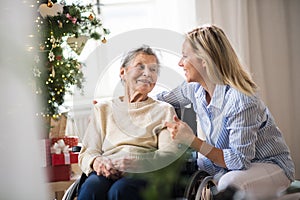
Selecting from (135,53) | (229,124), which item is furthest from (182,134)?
(135,53)

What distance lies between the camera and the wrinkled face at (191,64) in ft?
8.02

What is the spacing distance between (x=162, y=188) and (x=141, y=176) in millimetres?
1293

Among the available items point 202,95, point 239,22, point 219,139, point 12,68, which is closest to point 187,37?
point 202,95

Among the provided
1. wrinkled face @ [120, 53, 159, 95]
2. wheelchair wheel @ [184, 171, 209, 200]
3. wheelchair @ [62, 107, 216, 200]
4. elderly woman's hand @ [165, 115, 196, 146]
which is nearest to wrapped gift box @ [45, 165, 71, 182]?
wheelchair @ [62, 107, 216, 200]

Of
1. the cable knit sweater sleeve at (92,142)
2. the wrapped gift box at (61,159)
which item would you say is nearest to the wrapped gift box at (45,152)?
the wrapped gift box at (61,159)

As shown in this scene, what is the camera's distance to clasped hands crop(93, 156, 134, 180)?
2.35 m

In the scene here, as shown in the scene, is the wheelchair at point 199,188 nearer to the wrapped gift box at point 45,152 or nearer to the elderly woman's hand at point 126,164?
the elderly woman's hand at point 126,164

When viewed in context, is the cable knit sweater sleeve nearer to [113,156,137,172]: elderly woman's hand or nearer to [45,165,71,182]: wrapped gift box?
[113,156,137,172]: elderly woman's hand

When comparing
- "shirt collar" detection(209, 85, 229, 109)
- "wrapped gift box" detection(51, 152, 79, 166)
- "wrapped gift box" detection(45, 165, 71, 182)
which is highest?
"shirt collar" detection(209, 85, 229, 109)

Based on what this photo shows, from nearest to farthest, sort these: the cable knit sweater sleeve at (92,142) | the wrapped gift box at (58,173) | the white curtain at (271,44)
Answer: the cable knit sweater sleeve at (92,142), the wrapped gift box at (58,173), the white curtain at (271,44)

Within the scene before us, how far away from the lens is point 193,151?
8.11ft

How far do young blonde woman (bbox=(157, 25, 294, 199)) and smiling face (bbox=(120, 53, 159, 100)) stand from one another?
0.43 feet

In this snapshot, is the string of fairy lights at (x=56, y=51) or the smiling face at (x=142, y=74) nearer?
the smiling face at (x=142, y=74)

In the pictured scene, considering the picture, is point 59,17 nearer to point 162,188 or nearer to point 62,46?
point 62,46
